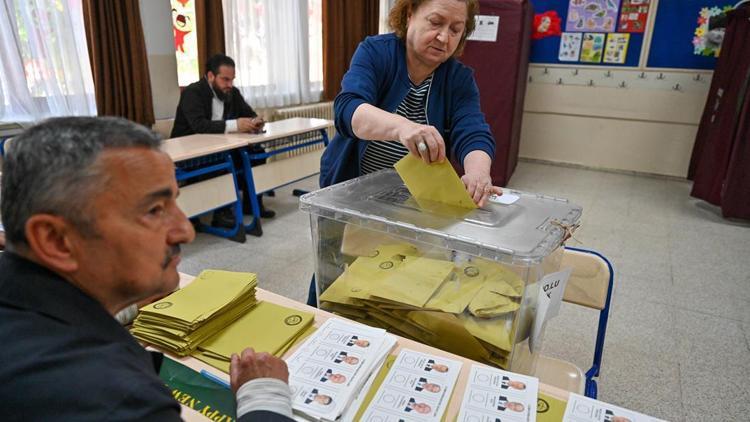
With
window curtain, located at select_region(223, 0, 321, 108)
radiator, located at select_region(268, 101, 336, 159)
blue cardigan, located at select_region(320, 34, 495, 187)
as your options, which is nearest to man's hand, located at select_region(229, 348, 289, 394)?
blue cardigan, located at select_region(320, 34, 495, 187)

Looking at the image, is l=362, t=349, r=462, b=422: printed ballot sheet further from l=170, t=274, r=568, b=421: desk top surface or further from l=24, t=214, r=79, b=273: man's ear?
l=24, t=214, r=79, b=273: man's ear

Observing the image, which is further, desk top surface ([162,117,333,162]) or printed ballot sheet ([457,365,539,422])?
desk top surface ([162,117,333,162])

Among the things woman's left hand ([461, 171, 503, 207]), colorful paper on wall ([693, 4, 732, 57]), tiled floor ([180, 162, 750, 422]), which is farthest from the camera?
colorful paper on wall ([693, 4, 732, 57])

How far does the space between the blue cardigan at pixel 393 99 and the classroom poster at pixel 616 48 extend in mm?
4573

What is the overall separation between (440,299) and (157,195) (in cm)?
57

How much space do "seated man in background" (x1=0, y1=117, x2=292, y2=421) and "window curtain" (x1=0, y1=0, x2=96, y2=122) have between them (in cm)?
301

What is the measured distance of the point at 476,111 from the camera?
4.21 ft

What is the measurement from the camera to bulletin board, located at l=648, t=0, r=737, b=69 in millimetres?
4559

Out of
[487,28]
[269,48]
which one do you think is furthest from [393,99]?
[269,48]

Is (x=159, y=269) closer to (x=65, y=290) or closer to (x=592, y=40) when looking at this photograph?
(x=65, y=290)

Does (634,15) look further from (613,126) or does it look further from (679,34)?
(613,126)

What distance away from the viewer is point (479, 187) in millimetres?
1022

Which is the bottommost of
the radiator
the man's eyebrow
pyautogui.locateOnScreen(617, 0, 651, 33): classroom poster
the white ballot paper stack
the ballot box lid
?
the radiator

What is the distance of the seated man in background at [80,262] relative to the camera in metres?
0.44
